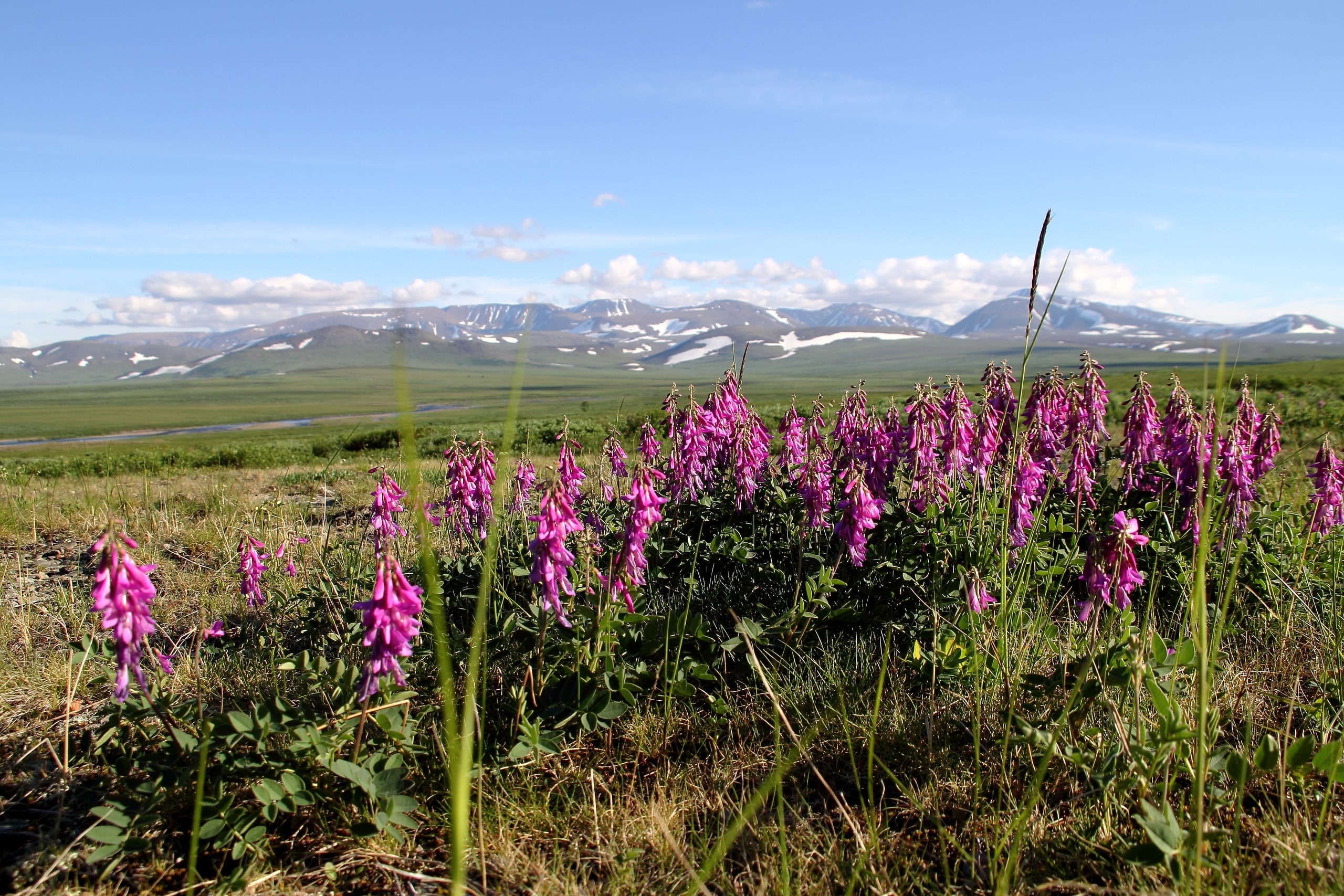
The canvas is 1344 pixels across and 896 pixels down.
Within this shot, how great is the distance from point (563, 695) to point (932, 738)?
147cm

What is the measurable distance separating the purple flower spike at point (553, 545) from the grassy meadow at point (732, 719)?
0.13 m

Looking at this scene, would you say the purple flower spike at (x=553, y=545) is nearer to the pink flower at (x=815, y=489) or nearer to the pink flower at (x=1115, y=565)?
the pink flower at (x=815, y=489)

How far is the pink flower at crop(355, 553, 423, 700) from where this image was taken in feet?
7.78

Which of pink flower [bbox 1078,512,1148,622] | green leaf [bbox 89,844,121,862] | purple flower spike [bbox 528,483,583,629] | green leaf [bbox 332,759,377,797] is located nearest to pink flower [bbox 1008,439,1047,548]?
pink flower [bbox 1078,512,1148,622]

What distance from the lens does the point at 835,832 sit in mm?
2629

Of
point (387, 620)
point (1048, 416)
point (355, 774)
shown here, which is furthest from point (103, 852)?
point (1048, 416)

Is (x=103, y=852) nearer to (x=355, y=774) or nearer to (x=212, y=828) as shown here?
(x=212, y=828)

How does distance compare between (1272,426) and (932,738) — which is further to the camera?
(1272,426)

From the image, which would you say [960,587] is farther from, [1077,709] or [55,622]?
[55,622]

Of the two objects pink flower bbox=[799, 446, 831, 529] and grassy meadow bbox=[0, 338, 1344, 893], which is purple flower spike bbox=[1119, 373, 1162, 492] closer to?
grassy meadow bbox=[0, 338, 1344, 893]

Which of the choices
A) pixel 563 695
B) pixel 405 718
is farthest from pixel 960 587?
pixel 405 718

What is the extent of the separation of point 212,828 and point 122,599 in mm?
749

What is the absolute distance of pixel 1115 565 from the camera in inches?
110

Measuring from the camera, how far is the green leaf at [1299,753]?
242 cm
